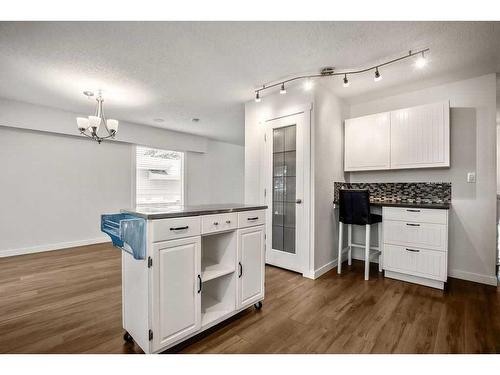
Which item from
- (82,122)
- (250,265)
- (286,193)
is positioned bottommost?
(250,265)

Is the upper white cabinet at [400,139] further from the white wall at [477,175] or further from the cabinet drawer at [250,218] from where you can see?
the cabinet drawer at [250,218]

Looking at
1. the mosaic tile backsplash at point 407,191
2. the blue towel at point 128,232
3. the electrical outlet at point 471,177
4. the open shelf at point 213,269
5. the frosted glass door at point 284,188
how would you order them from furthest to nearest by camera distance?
the frosted glass door at point 284,188
the mosaic tile backsplash at point 407,191
the electrical outlet at point 471,177
the open shelf at point 213,269
the blue towel at point 128,232

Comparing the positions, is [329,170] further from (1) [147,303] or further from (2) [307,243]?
(1) [147,303]

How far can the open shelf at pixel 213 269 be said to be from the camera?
177 centimetres

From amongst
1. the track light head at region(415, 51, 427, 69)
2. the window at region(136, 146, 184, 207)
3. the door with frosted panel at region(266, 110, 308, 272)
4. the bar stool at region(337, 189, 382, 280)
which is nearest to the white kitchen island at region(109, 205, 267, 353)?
the door with frosted panel at region(266, 110, 308, 272)

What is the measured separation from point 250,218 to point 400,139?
2360 mm

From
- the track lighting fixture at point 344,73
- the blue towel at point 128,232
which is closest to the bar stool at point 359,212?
the track lighting fixture at point 344,73

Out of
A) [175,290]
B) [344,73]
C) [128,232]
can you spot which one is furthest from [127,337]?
[344,73]

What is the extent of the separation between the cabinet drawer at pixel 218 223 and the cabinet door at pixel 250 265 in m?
0.11

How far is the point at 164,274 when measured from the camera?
1465 millimetres

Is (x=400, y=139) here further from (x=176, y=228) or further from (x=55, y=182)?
(x=55, y=182)

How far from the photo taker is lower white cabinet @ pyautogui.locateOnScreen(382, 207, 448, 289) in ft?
8.34

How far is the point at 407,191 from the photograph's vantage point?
3285 millimetres
